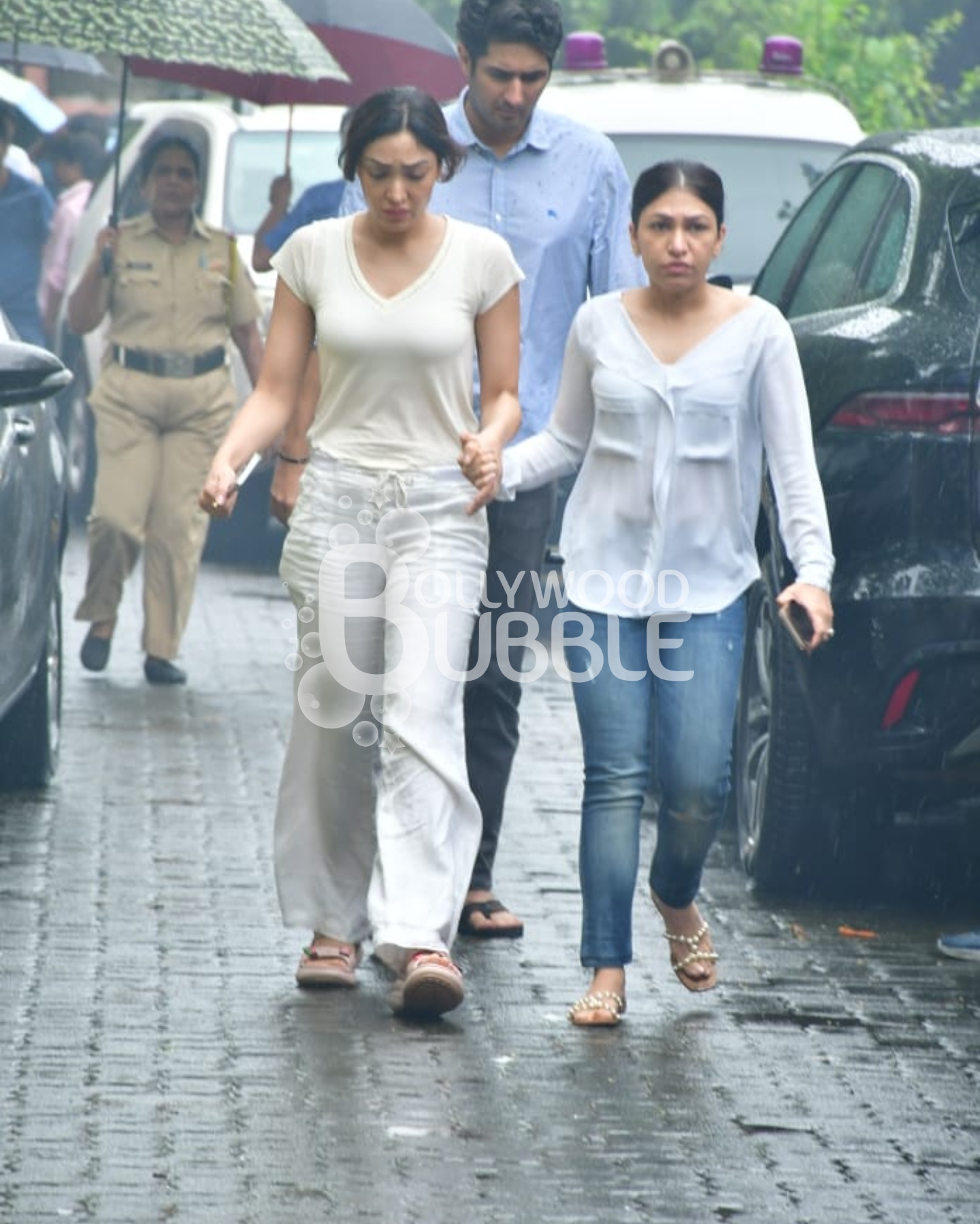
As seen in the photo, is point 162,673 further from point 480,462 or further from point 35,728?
point 480,462

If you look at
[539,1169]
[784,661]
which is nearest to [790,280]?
[784,661]

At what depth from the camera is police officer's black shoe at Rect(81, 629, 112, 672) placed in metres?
11.7

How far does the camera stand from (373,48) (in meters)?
14.2

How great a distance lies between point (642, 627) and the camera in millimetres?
6496

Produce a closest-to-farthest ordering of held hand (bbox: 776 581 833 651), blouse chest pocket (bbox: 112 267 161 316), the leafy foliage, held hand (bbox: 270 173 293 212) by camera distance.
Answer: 1. held hand (bbox: 776 581 833 651)
2. blouse chest pocket (bbox: 112 267 161 316)
3. held hand (bbox: 270 173 293 212)
4. the leafy foliage

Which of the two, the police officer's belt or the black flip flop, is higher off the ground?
the police officer's belt

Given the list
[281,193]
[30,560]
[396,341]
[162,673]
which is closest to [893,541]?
[396,341]

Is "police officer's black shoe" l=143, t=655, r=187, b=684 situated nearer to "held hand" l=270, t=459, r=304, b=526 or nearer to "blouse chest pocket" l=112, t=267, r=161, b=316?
"blouse chest pocket" l=112, t=267, r=161, b=316

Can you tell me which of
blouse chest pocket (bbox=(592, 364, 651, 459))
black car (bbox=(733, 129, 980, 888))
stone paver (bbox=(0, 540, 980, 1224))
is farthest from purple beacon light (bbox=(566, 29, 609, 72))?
blouse chest pocket (bbox=(592, 364, 651, 459))

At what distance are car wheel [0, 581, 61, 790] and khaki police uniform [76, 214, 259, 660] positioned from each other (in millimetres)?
2394

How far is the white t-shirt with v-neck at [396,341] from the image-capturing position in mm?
6527

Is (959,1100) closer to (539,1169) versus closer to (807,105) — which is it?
(539,1169)

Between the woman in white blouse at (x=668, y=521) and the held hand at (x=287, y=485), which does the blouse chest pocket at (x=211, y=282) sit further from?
the woman in white blouse at (x=668, y=521)

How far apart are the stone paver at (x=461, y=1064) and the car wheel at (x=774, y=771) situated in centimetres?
14
